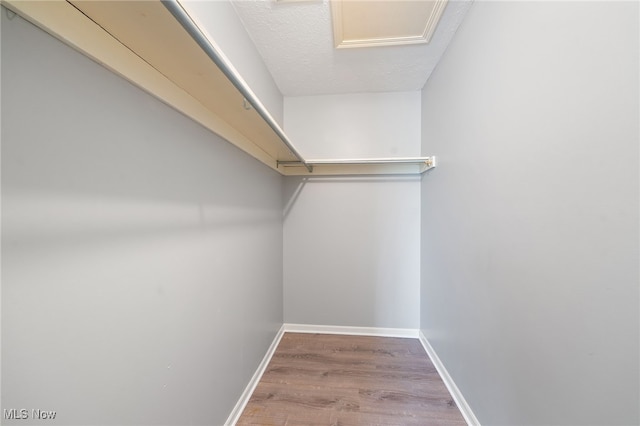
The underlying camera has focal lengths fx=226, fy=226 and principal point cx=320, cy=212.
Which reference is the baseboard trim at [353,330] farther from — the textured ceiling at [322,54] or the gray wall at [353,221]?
the textured ceiling at [322,54]

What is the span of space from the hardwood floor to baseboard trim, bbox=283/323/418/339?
0.34 ft

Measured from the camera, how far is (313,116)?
2365 mm

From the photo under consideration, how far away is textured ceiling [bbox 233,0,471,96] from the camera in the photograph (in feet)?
4.46

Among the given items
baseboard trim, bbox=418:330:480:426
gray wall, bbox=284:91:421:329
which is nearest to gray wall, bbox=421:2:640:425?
baseboard trim, bbox=418:330:480:426

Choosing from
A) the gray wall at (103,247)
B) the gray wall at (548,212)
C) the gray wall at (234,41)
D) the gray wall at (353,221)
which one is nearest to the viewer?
the gray wall at (103,247)

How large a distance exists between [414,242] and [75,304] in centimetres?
231

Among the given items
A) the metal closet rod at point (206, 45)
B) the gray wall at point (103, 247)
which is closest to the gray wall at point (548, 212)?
the metal closet rod at point (206, 45)

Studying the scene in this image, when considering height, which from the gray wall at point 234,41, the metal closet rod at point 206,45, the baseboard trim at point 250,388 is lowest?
the baseboard trim at point 250,388

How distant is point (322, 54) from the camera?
1.73m

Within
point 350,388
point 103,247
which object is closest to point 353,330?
point 350,388

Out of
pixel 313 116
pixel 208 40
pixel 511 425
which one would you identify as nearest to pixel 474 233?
pixel 511 425

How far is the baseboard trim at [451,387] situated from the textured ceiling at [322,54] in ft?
7.81

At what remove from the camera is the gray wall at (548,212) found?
60 centimetres

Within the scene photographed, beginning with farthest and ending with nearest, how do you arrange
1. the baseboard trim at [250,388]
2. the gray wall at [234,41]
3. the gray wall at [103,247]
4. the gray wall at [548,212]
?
the baseboard trim at [250,388], the gray wall at [234,41], the gray wall at [548,212], the gray wall at [103,247]
